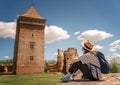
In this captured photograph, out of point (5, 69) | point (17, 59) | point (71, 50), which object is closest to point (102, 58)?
point (17, 59)

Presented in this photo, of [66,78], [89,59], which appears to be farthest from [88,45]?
[66,78]

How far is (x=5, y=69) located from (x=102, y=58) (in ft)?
138

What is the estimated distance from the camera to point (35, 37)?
1428 inches

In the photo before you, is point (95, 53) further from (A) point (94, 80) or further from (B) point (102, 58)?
(A) point (94, 80)

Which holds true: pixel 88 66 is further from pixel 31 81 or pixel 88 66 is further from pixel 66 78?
pixel 31 81

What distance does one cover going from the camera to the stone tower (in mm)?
34594

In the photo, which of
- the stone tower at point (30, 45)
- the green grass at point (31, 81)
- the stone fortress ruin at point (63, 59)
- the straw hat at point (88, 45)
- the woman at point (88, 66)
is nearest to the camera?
the woman at point (88, 66)

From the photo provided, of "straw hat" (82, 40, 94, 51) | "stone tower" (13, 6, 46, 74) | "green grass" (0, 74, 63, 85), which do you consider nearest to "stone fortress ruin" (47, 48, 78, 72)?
"stone tower" (13, 6, 46, 74)

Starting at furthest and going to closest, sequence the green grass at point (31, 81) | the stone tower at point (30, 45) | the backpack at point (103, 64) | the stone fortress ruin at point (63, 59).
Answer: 1. the stone fortress ruin at point (63, 59)
2. the stone tower at point (30, 45)
3. the green grass at point (31, 81)
4. the backpack at point (103, 64)

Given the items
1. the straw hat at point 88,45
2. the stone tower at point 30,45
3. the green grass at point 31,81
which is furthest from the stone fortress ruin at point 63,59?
the straw hat at point 88,45

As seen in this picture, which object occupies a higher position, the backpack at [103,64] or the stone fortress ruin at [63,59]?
the stone fortress ruin at [63,59]

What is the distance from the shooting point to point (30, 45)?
116 feet

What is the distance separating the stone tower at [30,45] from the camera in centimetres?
3459

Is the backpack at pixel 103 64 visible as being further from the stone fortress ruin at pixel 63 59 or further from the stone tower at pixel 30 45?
the stone fortress ruin at pixel 63 59
